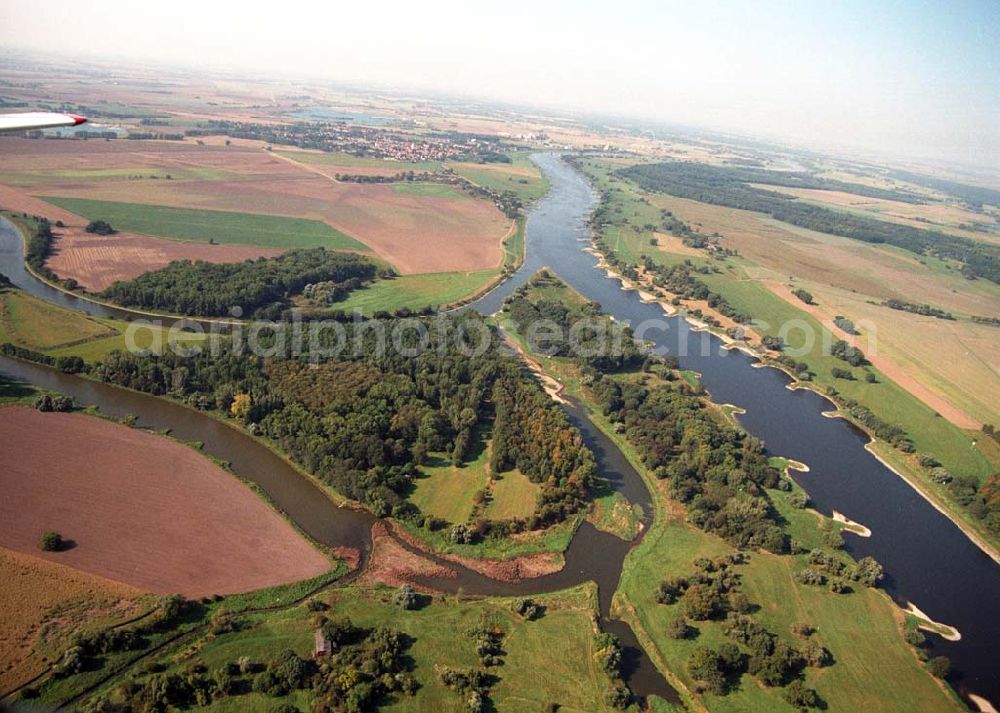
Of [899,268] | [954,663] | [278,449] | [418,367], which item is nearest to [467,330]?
[418,367]

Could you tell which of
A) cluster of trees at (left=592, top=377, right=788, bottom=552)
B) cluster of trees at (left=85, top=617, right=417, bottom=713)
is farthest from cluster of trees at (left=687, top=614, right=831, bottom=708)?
cluster of trees at (left=85, top=617, right=417, bottom=713)

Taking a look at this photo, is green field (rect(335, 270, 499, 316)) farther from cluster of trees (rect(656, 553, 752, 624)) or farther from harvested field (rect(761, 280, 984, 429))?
harvested field (rect(761, 280, 984, 429))

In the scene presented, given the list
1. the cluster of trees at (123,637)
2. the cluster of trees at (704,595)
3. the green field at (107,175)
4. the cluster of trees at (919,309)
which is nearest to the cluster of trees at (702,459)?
the cluster of trees at (704,595)

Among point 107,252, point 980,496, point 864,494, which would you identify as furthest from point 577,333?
point 107,252

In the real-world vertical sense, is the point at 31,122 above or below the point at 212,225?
above

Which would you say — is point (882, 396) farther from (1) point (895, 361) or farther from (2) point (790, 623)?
(2) point (790, 623)

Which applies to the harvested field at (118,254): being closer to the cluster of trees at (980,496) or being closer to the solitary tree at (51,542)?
the solitary tree at (51,542)

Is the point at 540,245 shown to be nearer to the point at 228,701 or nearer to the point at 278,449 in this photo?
the point at 278,449
